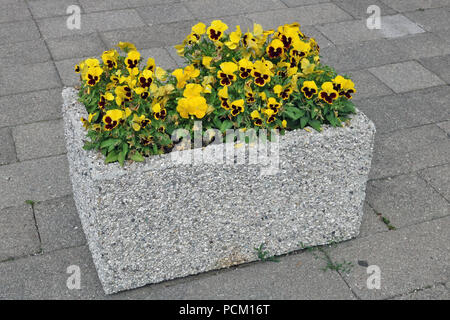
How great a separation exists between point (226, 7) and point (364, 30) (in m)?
1.87

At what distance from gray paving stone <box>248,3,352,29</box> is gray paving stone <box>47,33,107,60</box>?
6.67 ft

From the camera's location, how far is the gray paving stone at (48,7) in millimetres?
7691

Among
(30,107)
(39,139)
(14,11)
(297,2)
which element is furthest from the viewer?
(297,2)

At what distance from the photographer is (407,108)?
5.80m

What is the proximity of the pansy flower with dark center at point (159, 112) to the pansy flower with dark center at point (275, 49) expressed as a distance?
2.66 ft

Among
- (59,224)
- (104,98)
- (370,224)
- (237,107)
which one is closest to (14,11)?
(59,224)

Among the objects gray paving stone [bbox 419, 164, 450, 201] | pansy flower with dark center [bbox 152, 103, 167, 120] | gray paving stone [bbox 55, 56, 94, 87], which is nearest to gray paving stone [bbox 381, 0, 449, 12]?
gray paving stone [bbox 419, 164, 450, 201]

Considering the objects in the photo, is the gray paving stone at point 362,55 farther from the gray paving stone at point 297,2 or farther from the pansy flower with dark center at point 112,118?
the pansy flower with dark center at point 112,118

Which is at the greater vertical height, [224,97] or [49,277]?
[224,97]

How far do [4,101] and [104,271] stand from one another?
295cm

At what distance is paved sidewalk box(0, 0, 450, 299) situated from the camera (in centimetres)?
388

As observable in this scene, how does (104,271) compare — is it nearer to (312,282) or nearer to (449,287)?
(312,282)

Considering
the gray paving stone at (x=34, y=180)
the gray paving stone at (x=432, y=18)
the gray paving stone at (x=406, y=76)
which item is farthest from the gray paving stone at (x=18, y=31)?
the gray paving stone at (x=432, y=18)

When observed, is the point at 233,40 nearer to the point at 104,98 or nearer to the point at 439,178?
the point at 104,98
